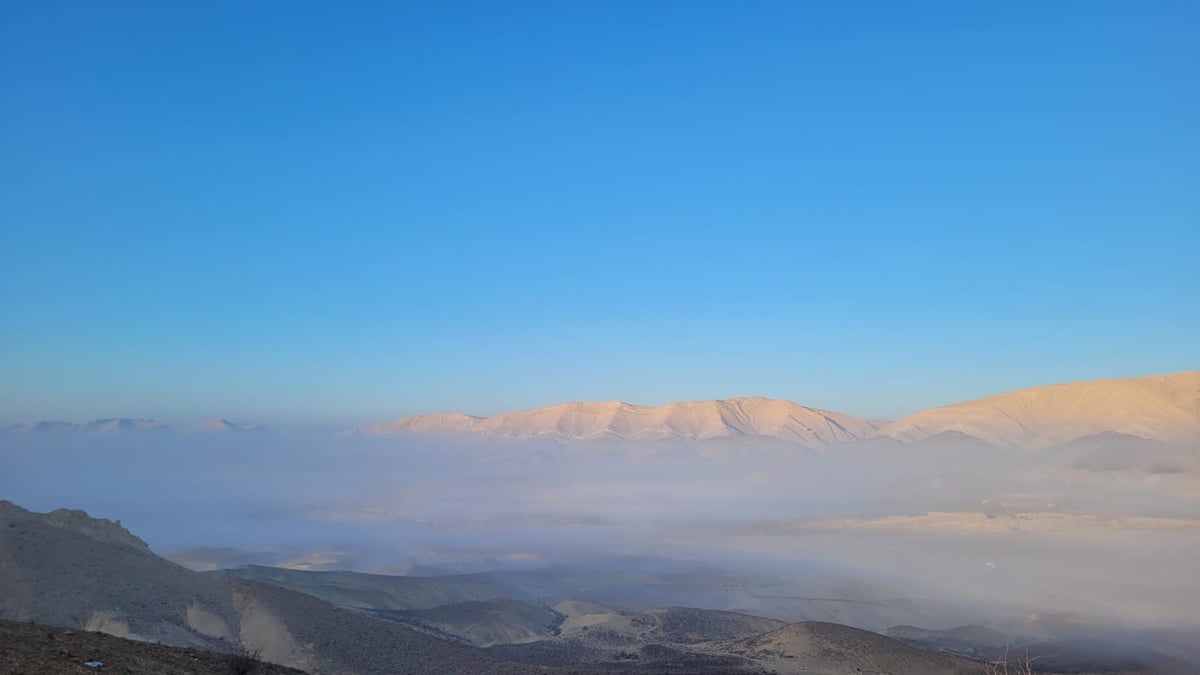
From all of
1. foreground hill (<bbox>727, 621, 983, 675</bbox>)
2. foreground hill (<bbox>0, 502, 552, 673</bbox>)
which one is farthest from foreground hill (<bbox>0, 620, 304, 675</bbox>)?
foreground hill (<bbox>727, 621, 983, 675</bbox>)

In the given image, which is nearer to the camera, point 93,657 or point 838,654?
point 93,657

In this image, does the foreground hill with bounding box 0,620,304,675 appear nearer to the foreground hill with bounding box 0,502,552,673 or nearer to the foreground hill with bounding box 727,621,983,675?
the foreground hill with bounding box 0,502,552,673

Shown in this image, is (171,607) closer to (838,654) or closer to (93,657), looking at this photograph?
(93,657)

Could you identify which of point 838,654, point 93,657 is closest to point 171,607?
point 93,657

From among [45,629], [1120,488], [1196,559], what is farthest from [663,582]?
[45,629]

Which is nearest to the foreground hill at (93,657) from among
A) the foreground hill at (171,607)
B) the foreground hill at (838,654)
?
the foreground hill at (171,607)

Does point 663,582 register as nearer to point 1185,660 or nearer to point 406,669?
point 1185,660

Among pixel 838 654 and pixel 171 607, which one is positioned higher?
pixel 171 607

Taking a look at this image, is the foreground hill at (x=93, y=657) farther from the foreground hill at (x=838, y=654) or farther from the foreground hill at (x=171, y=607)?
the foreground hill at (x=838, y=654)

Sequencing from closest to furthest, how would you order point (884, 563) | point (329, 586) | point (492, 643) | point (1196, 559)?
point (492, 643) < point (329, 586) < point (1196, 559) < point (884, 563)
